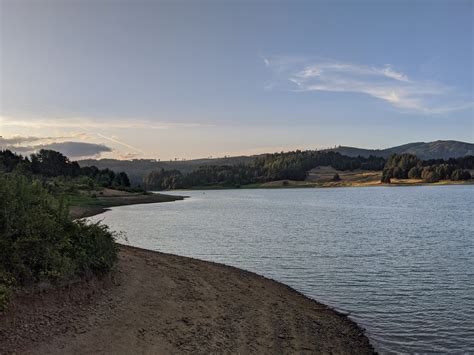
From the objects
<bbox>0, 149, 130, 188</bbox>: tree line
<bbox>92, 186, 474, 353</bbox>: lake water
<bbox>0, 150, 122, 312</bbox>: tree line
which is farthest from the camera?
<bbox>0, 149, 130, 188</bbox>: tree line

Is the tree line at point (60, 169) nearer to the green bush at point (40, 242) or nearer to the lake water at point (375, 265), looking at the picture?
the lake water at point (375, 265)

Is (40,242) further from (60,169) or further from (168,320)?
(60,169)

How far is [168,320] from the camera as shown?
41.4 feet

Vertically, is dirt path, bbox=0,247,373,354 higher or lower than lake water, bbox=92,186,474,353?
higher

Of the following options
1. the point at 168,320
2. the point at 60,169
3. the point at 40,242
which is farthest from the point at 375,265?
the point at 60,169

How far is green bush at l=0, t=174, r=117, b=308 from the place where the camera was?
1141cm

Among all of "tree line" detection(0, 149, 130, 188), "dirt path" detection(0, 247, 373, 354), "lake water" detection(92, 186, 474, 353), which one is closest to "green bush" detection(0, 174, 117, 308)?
"dirt path" detection(0, 247, 373, 354)

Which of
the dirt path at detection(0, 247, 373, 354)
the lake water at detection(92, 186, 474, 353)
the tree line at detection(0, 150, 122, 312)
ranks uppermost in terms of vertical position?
the tree line at detection(0, 150, 122, 312)

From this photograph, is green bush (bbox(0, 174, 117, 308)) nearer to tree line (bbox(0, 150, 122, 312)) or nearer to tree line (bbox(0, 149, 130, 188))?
tree line (bbox(0, 150, 122, 312))

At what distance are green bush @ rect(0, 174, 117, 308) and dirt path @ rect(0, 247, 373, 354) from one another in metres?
0.59

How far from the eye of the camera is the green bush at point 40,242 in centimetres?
1141

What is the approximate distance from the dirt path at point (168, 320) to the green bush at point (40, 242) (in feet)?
1.94

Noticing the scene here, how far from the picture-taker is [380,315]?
1656cm

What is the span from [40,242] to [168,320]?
4.33 metres
